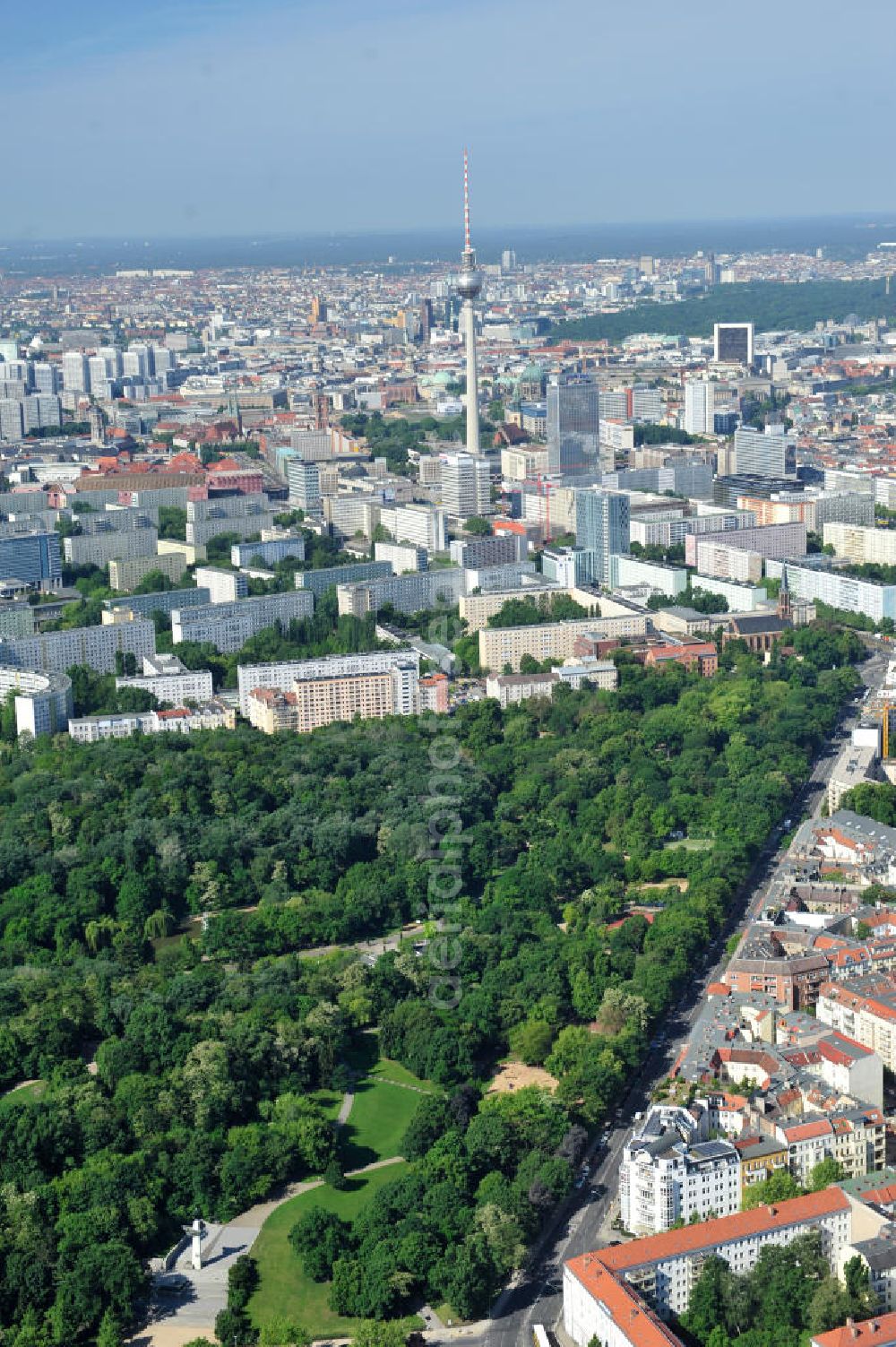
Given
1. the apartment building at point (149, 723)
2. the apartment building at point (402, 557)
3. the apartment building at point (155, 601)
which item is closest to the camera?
the apartment building at point (149, 723)

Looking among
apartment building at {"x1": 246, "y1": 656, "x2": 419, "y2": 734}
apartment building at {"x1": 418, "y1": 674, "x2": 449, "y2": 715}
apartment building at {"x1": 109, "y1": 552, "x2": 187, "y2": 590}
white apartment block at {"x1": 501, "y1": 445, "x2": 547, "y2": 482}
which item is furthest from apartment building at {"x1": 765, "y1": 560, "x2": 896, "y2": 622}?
white apartment block at {"x1": 501, "y1": 445, "x2": 547, "y2": 482}

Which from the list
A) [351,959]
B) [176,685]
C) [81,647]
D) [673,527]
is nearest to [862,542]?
[673,527]

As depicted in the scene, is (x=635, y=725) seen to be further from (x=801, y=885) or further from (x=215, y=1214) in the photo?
(x=215, y=1214)

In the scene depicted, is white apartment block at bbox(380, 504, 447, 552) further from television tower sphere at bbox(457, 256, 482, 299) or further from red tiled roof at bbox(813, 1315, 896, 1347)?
red tiled roof at bbox(813, 1315, 896, 1347)

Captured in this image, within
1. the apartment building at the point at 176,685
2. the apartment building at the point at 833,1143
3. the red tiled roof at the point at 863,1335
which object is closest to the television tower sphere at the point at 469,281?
the apartment building at the point at 176,685

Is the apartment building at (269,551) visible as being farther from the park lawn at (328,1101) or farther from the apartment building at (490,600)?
the park lawn at (328,1101)

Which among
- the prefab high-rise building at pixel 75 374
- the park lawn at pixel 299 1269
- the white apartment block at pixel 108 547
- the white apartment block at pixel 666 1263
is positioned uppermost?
the prefab high-rise building at pixel 75 374

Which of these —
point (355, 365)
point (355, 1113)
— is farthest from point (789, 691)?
point (355, 365)
